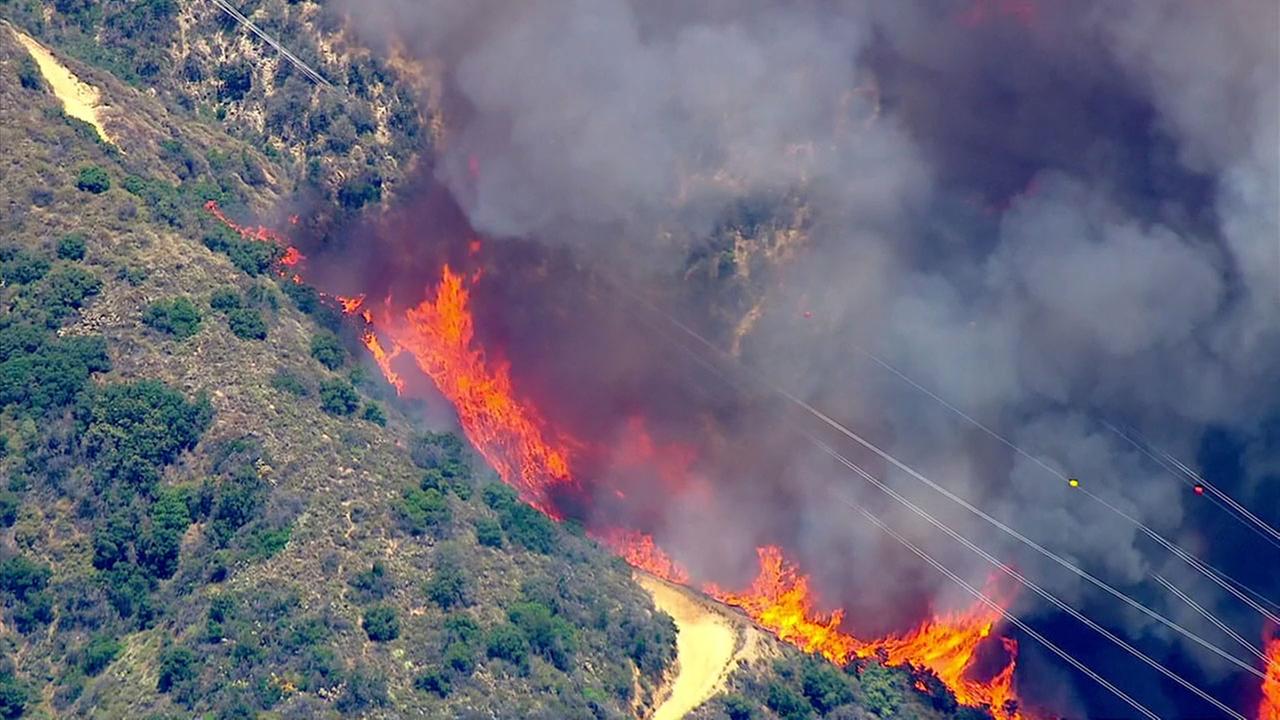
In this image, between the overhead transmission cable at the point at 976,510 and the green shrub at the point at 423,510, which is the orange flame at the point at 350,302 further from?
the overhead transmission cable at the point at 976,510

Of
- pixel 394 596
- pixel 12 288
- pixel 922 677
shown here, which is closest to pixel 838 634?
pixel 922 677

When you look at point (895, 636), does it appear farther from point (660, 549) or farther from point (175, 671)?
point (175, 671)

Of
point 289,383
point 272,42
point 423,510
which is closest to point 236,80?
point 272,42

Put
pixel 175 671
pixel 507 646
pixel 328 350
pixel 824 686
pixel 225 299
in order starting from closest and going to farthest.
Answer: pixel 175 671 < pixel 507 646 < pixel 824 686 < pixel 225 299 < pixel 328 350

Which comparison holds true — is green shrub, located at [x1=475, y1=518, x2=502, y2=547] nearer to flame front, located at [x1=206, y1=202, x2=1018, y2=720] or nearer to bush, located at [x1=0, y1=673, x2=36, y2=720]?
flame front, located at [x1=206, y1=202, x2=1018, y2=720]

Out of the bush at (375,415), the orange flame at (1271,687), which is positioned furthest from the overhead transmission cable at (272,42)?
the orange flame at (1271,687)

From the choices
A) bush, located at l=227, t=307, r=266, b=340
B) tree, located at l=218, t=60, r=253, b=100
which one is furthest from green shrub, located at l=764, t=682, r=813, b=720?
tree, located at l=218, t=60, r=253, b=100
